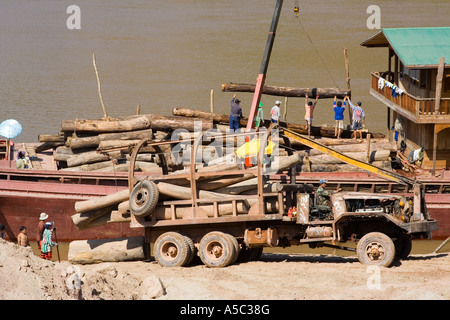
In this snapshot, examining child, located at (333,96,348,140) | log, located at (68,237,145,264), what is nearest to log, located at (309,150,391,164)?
child, located at (333,96,348,140)

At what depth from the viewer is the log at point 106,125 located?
30.0 metres

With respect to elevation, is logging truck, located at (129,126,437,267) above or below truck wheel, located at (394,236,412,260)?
above

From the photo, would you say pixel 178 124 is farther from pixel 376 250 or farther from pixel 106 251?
pixel 376 250

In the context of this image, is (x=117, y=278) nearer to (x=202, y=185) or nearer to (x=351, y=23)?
(x=202, y=185)

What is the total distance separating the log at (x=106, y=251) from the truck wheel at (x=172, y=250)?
933 mm

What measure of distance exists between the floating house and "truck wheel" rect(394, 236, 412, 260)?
24.7ft

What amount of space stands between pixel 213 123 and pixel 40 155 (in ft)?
19.6

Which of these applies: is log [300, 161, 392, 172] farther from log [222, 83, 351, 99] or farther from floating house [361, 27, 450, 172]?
log [222, 83, 351, 99]

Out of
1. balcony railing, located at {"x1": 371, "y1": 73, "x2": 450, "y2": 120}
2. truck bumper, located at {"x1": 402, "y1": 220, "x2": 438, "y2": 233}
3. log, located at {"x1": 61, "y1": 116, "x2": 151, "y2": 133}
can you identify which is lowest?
truck bumper, located at {"x1": 402, "y1": 220, "x2": 438, "y2": 233}

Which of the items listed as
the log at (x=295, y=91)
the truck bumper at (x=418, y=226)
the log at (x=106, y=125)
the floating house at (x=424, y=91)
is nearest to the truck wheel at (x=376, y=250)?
the truck bumper at (x=418, y=226)

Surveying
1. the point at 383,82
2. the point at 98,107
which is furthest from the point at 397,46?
the point at 98,107

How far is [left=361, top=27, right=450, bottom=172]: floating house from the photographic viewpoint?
2720 centimetres

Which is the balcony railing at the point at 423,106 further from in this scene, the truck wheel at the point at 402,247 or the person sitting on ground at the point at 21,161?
the person sitting on ground at the point at 21,161
